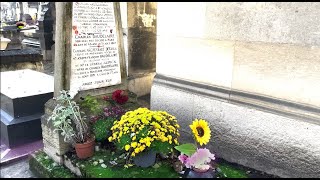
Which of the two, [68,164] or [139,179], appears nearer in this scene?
[139,179]

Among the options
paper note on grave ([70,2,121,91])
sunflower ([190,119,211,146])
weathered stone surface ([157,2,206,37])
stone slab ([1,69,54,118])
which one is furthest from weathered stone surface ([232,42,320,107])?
stone slab ([1,69,54,118])

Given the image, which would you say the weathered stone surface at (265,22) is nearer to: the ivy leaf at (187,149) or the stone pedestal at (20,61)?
the ivy leaf at (187,149)

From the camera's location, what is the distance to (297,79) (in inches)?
134

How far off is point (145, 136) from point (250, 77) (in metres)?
1.59

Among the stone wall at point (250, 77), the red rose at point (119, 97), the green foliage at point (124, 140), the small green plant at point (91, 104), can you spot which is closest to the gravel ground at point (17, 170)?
the small green plant at point (91, 104)

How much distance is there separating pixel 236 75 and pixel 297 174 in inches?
56.5

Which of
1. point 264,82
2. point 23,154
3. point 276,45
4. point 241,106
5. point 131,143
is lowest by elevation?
point 23,154

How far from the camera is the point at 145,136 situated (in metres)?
3.41

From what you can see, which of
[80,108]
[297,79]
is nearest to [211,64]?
[297,79]

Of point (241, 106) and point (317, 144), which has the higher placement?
point (241, 106)

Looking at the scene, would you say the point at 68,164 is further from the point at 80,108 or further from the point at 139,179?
the point at 139,179

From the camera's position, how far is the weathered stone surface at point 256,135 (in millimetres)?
3405

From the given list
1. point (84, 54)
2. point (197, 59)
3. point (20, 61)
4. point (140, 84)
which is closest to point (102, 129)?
point (84, 54)

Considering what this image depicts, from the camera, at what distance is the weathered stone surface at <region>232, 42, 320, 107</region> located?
3.31 m
